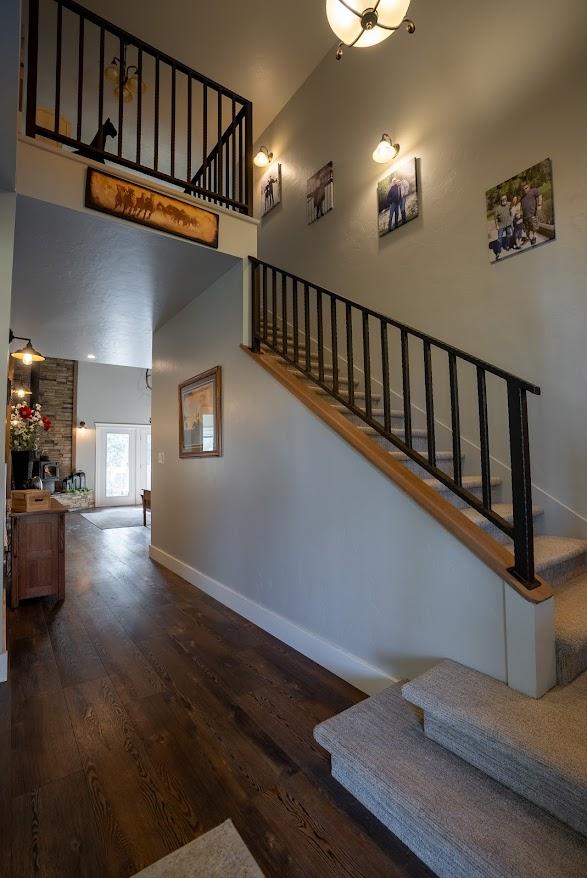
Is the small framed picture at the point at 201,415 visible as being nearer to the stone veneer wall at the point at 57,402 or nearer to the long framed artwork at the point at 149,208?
the long framed artwork at the point at 149,208

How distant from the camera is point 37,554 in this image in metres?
3.32

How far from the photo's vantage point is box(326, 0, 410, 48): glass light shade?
2.14m

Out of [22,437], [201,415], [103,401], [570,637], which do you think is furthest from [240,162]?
[103,401]

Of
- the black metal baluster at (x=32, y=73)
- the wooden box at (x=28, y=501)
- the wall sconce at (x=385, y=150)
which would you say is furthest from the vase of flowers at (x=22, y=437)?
the wall sconce at (x=385, y=150)

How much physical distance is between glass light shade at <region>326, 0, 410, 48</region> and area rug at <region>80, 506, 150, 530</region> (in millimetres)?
7122

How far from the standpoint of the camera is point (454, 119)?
3.02 m

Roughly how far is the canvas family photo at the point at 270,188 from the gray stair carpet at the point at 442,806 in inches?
218

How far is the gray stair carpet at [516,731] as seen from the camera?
110 cm

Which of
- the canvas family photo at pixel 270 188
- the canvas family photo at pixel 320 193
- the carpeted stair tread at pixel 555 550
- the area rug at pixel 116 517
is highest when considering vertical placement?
the canvas family photo at pixel 270 188

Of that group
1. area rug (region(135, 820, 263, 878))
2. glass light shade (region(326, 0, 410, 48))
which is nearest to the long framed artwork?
glass light shade (region(326, 0, 410, 48))

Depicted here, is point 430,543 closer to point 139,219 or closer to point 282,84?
point 139,219

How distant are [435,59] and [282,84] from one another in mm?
2285

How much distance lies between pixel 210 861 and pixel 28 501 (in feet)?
9.98

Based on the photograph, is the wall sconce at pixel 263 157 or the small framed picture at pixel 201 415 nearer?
the small framed picture at pixel 201 415
